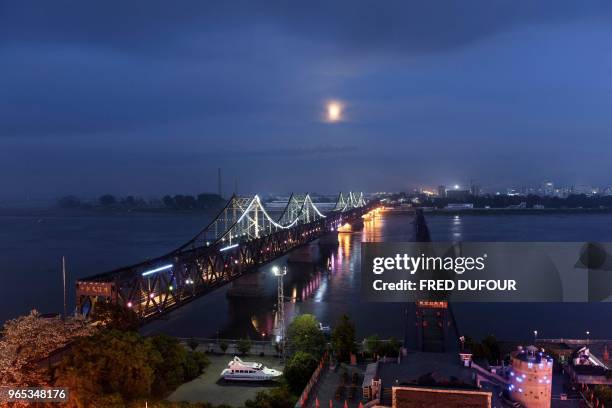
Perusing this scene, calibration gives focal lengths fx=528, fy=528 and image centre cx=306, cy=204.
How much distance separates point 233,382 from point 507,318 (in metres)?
16.5

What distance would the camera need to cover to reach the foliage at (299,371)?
1400 centimetres

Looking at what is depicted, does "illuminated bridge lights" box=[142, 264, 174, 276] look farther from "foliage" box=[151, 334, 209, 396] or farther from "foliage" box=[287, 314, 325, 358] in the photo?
"foliage" box=[287, 314, 325, 358]

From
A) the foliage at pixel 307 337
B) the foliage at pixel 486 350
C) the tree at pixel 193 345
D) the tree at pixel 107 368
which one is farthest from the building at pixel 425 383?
the tree at pixel 193 345

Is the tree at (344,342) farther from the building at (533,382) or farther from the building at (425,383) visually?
the building at (533,382)

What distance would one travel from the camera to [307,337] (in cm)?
1636

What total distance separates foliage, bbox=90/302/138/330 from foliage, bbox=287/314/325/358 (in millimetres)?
5244

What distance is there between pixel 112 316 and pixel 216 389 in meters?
4.38

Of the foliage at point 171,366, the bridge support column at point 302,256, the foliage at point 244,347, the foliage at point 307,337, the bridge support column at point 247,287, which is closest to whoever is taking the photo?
the foliage at point 171,366

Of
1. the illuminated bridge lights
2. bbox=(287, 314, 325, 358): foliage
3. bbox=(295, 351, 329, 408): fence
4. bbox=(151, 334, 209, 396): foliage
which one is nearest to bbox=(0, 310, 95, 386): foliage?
bbox=(151, 334, 209, 396): foliage

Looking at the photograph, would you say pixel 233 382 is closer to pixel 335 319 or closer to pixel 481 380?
pixel 481 380

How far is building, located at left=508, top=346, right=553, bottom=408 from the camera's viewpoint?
36.3 ft

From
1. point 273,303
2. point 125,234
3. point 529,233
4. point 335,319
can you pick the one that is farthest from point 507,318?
point 125,234

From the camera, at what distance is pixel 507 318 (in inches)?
1030

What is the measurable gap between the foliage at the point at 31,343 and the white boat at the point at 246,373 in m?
3.93
